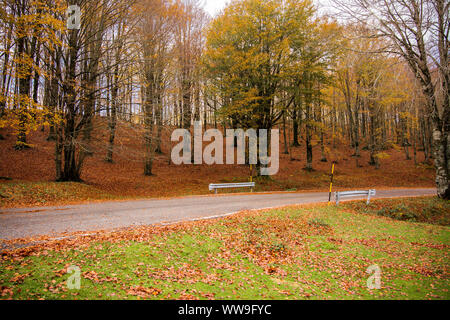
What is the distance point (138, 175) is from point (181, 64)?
10288 mm

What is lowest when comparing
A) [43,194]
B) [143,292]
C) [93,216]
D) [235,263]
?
[235,263]

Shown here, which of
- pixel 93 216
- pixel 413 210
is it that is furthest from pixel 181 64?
pixel 413 210

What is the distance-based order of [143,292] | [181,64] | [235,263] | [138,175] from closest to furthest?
[143,292] → [235,263] → [138,175] → [181,64]

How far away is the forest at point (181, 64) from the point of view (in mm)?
11680

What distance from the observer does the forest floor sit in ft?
40.6

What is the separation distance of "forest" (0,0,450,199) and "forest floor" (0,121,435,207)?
25.1 inches

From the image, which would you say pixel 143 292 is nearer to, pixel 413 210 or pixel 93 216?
pixel 93 216

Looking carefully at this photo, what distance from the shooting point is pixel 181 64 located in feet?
72.0

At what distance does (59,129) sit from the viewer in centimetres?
1427

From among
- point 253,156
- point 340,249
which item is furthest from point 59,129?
point 340,249

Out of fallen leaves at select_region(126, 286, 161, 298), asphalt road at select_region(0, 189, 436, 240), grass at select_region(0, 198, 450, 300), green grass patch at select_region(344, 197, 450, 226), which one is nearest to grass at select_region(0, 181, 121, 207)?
asphalt road at select_region(0, 189, 436, 240)
